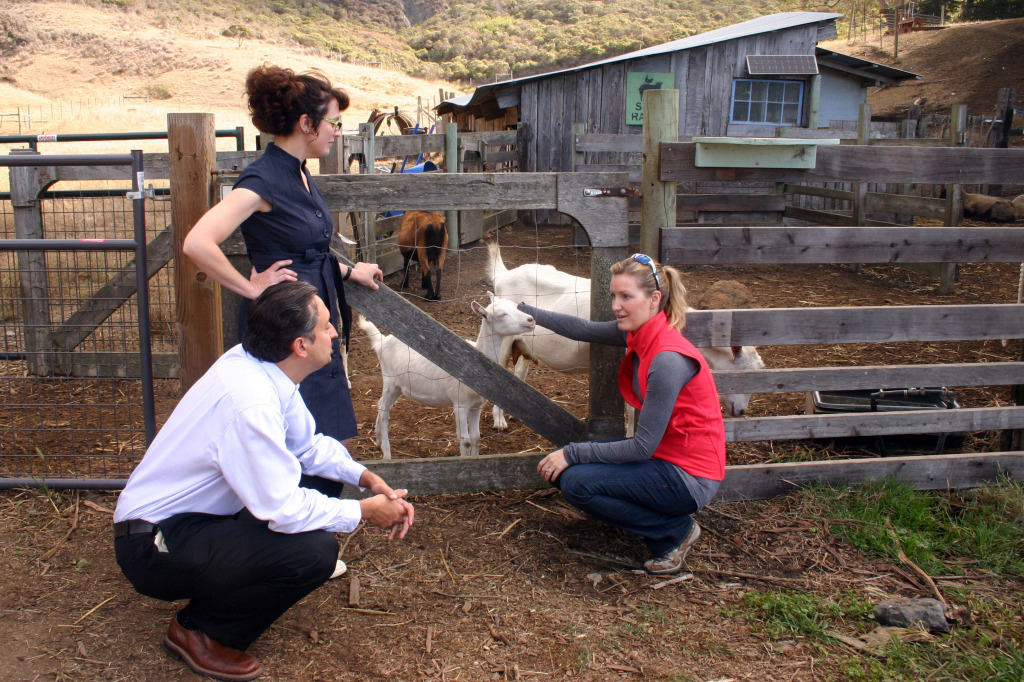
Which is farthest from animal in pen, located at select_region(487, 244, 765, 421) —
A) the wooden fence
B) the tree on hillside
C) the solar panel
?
the tree on hillside

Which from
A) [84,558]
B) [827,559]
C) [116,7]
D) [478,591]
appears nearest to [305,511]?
[478,591]

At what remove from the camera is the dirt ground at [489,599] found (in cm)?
261

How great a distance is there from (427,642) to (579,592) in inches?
26.5

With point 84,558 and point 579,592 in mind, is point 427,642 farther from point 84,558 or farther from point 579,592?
point 84,558

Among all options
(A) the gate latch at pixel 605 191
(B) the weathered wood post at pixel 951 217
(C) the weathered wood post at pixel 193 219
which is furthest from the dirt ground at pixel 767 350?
(C) the weathered wood post at pixel 193 219

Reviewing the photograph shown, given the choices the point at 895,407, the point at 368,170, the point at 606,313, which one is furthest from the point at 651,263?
the point at 368,170

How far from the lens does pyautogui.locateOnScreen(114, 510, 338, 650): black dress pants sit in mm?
2340

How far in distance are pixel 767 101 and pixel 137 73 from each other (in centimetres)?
3681

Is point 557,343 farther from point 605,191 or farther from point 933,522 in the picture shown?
point 933,522

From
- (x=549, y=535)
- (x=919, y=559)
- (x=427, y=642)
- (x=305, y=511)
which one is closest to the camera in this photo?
(x=305, y=511)

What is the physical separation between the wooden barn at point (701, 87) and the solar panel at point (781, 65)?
2 centimetres

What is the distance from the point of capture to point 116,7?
51.4 m

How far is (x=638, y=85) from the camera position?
14641 mm

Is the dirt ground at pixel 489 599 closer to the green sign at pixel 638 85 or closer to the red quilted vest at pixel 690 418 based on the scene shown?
the red quilted vest at pixel 690 418
